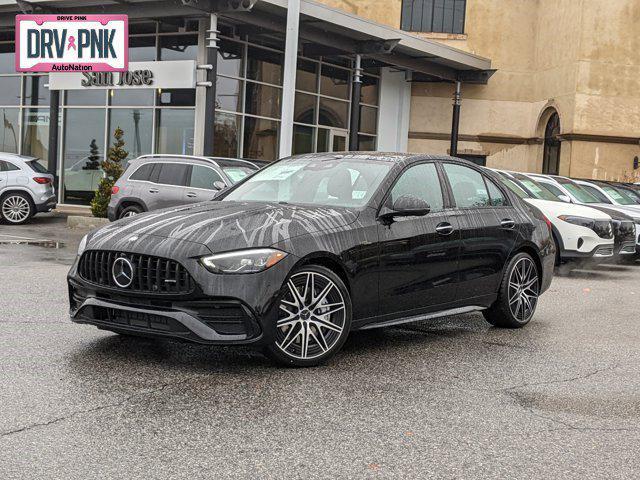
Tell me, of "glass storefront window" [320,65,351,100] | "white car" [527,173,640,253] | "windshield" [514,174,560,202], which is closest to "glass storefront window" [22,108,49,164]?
"glass storefront window" [320,65,351,100]

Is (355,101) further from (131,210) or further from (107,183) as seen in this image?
(131,210)

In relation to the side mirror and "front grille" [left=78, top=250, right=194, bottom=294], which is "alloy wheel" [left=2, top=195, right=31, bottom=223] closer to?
"front grille" [left=78, top=250, right=194, bottom=294]

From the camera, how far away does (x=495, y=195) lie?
7949mm

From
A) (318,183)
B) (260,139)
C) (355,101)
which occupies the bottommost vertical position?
(318,183)

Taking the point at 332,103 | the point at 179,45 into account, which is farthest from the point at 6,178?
the point at 332,103

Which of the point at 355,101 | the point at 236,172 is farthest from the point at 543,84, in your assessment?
the point at 236,172

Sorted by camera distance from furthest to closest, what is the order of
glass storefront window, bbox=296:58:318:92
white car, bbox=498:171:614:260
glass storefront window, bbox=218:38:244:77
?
glass storefront window, bbox=296:58:318:92, glass storefront window, bbox=218:38:244:77, white car, bbox=498:171:614:260

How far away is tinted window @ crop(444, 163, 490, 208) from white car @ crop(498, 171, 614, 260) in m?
6.09

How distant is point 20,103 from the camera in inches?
1021

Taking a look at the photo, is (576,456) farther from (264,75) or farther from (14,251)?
(264,75)

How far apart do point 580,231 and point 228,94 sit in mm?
12899

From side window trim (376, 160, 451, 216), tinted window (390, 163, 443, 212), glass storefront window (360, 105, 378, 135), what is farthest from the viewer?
glass storefront window (360, 105, 378, 135)

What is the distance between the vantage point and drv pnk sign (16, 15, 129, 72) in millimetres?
22078

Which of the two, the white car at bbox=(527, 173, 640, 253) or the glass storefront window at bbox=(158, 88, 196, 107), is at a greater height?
the glass storefront window at bbox=(158, 88, 196, 107)
